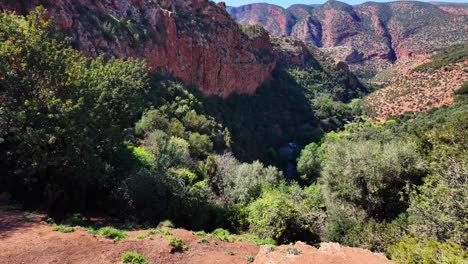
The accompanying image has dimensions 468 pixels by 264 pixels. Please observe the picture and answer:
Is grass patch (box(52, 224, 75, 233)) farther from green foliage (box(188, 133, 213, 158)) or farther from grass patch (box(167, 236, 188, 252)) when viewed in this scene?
green foliage (box(188, 133, 213, 158))

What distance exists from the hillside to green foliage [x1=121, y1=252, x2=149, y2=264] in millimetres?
58132

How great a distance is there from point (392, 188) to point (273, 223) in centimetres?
659

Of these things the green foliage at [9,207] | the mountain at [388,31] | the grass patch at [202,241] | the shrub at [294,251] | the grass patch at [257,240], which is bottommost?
the grass patch at [257,240]

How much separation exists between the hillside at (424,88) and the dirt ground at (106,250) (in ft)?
177

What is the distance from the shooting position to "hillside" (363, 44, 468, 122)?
59.2m

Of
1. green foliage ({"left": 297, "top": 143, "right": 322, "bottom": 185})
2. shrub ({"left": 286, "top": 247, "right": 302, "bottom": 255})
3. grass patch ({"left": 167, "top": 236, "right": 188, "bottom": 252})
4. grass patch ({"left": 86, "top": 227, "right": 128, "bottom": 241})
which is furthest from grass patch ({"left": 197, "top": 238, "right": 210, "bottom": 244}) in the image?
green foliage ({"left": 297, "top": 143, "right": 322, "bottom": 185})

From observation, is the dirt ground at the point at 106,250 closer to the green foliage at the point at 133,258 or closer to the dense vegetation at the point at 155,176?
the green foliage at the point at 133,258

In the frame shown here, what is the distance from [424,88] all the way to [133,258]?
222 feet

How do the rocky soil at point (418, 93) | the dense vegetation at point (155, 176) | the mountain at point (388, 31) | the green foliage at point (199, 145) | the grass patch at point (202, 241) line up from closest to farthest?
1. the grass patch at point (202, 241)
2. the dense vegetation at point (155, 176)
3. the green foliage at point (199, 145)
4. the rocky soil at point (418, 93)
5. the mountain at point (388, 31)

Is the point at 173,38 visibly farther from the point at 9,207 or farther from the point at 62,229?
the point at 62,229

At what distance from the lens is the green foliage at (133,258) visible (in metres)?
11.0

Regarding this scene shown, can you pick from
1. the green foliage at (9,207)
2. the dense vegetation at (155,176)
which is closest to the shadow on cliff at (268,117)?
the dense vegetation at (155,176)

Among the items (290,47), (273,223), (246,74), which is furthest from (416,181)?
(290,47)

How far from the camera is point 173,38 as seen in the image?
156 ft
